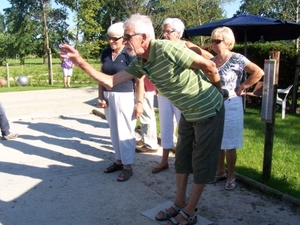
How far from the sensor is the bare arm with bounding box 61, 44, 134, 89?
2779 millimetres

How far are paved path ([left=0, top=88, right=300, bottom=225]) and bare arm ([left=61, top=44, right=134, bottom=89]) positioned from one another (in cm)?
126

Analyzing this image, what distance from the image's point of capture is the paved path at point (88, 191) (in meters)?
3.35

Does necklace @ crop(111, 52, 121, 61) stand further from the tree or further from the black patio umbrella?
the tree

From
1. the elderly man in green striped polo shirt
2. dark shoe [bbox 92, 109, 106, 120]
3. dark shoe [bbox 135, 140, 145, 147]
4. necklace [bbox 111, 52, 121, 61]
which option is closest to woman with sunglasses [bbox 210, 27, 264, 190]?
the elderly man in green striped polo shirt

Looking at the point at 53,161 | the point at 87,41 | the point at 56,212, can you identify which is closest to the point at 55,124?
the point at 53,161

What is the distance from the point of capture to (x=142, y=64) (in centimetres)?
283

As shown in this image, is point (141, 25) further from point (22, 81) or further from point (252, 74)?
point (22, 81)

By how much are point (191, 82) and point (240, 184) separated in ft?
6.05

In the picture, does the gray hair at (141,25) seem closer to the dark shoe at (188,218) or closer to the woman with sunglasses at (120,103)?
the woman with sunglasses at (120,103)

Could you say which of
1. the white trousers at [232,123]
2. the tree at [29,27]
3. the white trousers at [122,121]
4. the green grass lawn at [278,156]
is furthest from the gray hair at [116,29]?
the tree at [29,27]

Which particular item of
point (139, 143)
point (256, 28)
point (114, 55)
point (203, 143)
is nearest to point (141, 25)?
point (203, 143)

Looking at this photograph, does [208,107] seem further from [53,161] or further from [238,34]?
[238,34]

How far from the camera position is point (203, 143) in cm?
294

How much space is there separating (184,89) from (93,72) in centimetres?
80
